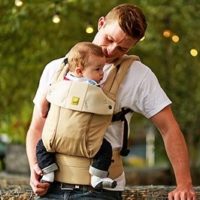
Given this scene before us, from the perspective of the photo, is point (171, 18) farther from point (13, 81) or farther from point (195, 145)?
point (195, 145)

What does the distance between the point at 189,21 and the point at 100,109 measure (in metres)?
4.16

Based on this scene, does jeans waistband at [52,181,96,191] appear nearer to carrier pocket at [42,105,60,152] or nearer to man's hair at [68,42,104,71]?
carrier pocket at [42,105,60,152]

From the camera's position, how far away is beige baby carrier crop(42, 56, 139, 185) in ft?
10.7

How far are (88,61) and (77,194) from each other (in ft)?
1.80

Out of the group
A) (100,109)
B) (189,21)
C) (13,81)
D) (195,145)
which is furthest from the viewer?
(195,145)

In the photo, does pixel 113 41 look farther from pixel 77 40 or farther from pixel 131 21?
pixel 77 40

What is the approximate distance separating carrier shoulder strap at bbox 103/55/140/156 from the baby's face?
3.4 inches

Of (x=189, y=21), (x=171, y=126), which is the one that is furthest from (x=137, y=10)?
(x=189, y=21)

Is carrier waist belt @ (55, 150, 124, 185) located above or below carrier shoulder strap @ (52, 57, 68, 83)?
below

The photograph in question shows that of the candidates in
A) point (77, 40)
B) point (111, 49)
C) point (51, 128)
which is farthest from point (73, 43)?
point (51, 128)

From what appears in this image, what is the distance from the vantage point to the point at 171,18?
7633 mm

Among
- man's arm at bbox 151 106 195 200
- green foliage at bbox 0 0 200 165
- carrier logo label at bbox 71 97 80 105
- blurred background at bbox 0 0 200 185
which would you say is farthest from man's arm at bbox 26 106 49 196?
green foliage at bbox 0 0 200 165

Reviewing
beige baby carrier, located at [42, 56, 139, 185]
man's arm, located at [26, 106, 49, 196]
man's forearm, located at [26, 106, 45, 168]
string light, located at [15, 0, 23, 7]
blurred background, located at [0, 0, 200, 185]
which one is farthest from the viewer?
blurred background, located at [0, 0, 200, 185]

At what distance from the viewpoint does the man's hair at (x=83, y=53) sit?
10.8 ft
